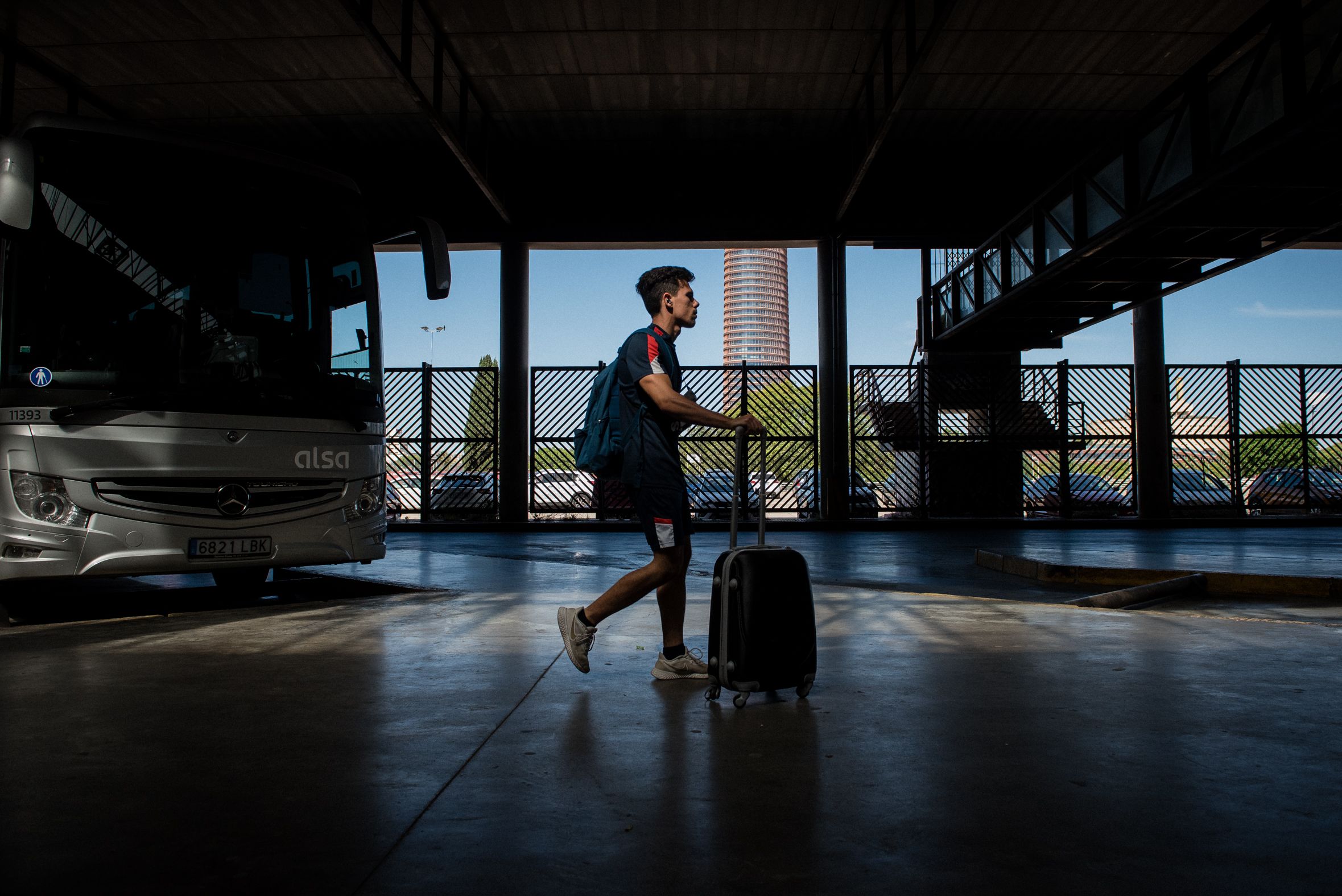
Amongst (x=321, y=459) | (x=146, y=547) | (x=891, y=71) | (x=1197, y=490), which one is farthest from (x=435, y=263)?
(x=1197, y=490)

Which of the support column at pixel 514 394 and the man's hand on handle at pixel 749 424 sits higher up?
the support column at pixel 514 394

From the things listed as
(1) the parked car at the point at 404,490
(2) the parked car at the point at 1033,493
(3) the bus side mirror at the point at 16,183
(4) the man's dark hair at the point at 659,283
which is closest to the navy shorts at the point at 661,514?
(4) the man's dark hair at the point at 659,283

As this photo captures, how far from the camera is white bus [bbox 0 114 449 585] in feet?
16.1

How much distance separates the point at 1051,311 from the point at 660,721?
12.9 metres

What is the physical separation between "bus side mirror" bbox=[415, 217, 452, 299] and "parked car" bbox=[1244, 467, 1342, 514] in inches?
678

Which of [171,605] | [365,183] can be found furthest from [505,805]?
[365,183]

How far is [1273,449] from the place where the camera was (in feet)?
58.0

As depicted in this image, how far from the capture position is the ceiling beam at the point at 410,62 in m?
9.51

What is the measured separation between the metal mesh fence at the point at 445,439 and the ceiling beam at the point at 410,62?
414 centimetres

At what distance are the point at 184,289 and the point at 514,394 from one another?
10669 millimetres

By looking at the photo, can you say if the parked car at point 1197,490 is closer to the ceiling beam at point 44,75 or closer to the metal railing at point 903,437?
the metal railing at point 903,437

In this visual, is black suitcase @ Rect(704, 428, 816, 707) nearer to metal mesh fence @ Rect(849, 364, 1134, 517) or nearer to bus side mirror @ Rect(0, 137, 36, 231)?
bus side mirror @ Rect(0, 137, 36, 231)

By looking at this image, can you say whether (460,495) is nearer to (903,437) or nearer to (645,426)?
(903,437)

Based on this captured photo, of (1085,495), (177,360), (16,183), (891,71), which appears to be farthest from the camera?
(1085,495)
